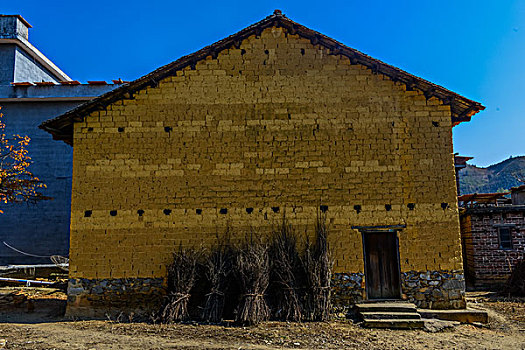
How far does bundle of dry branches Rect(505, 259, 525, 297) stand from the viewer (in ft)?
46.1

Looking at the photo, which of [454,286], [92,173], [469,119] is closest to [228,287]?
→ [92,173]

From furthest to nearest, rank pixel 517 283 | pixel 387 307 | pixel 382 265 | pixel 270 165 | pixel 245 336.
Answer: pixel 517 283 < pixel 270 165 < pixel 382 265 < pixel 387 307 < pixel 245 336

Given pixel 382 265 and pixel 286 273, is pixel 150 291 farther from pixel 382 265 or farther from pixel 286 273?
pixel 382 265

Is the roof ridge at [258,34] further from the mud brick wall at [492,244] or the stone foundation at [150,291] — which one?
the mud brick wall at [492,244]

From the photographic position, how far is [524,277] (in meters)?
14.1

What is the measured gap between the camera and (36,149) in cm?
1948

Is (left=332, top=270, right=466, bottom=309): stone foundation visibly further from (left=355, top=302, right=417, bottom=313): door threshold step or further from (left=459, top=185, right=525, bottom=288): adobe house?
(left=459, top=185, right=525, bottom=288): adobe house

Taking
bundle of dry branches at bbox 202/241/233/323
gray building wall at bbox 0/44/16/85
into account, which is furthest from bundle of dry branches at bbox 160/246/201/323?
gray building wall at bbox 0/44/16/85

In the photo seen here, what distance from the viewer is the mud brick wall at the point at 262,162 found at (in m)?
11.1

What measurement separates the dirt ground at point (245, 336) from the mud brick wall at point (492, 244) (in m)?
6.37

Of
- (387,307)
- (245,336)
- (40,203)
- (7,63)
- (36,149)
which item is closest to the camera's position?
(245,336)

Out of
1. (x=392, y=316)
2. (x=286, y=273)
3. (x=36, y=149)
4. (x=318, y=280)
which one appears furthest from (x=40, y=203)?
(x=392, y=316)

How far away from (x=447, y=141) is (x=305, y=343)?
654 cm

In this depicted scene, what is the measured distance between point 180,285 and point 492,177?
63894 mm
